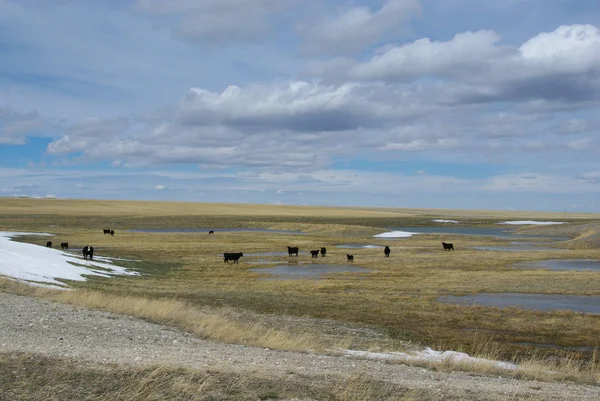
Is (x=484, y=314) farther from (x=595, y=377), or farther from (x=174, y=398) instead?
(x=174, y=398)

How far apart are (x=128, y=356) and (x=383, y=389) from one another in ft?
16.1

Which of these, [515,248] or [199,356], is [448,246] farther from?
[199,356]

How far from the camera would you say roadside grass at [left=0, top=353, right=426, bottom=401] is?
Answer: 854cm

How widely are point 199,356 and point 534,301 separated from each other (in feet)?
70.6

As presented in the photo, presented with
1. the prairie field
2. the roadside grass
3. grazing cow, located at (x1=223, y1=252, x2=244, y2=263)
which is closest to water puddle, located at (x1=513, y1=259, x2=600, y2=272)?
the prairie field

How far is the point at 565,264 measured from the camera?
152 ft

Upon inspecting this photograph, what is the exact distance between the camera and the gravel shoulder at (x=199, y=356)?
10.6 m

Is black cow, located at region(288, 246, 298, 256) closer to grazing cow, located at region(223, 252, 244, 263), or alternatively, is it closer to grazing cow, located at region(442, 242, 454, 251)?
grazing cow, located at region(223, 252, 244, 263)

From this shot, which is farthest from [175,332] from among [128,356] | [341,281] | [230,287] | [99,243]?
[99,243]

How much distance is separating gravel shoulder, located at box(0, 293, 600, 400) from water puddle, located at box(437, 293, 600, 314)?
1533 cm

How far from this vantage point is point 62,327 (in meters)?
14.1

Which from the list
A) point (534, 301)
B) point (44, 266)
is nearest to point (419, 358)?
point (534, 301)

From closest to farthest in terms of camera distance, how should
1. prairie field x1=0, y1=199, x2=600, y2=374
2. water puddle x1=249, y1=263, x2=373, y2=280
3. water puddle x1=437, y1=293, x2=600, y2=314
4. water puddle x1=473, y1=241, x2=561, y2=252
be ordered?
1. prairie field x1=0, y1=199, x2=600, y2=374
2. water puddle x1=437, y1=293, x2=600, y2=314
3. water puddle x1=249, y1=263, x2=373, y2=280
4. water puddle x1=473, y1=241, x2=561, y2=252

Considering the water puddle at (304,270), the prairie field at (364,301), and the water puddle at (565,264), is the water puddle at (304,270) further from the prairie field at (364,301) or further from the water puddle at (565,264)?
the water puddle at (565,264)
